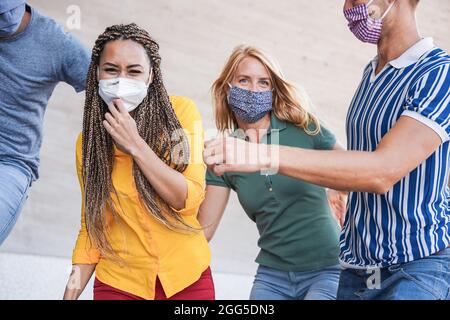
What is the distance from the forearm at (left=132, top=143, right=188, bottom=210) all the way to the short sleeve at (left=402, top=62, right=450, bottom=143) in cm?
68

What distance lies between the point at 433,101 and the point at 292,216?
1001 mm

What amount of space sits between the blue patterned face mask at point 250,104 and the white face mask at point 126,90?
550mm

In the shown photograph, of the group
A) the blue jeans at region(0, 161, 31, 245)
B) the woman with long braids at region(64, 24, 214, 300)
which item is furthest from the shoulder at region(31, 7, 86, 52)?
the blue jeans at region(0, 161, 31, 245)

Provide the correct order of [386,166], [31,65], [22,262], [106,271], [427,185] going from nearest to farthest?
[386,166] < [427,185] < [106,271] < [31,65] < [22,262]

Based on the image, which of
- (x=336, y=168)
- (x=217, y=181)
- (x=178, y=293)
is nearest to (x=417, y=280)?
(x=336, y=168)

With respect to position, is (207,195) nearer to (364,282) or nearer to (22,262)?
(364,282)

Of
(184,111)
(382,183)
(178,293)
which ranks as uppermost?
(184,111)

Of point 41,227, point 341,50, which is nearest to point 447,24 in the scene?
point 341,50

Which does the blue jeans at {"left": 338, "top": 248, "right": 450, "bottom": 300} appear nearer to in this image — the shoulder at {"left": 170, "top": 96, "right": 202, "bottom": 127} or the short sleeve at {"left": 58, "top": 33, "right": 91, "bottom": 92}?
the shoulder at {"left": 170, "top": 96, "right": 202, "bottom": 127}

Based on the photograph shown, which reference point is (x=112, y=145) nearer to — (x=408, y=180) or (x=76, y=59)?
(x=76, y=59)

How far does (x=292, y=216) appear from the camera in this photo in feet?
9.01

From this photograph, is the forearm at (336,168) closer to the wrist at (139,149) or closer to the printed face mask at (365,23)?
the printed face mask at (365,23)

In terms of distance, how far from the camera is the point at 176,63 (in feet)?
17.6

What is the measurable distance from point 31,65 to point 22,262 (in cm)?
273
